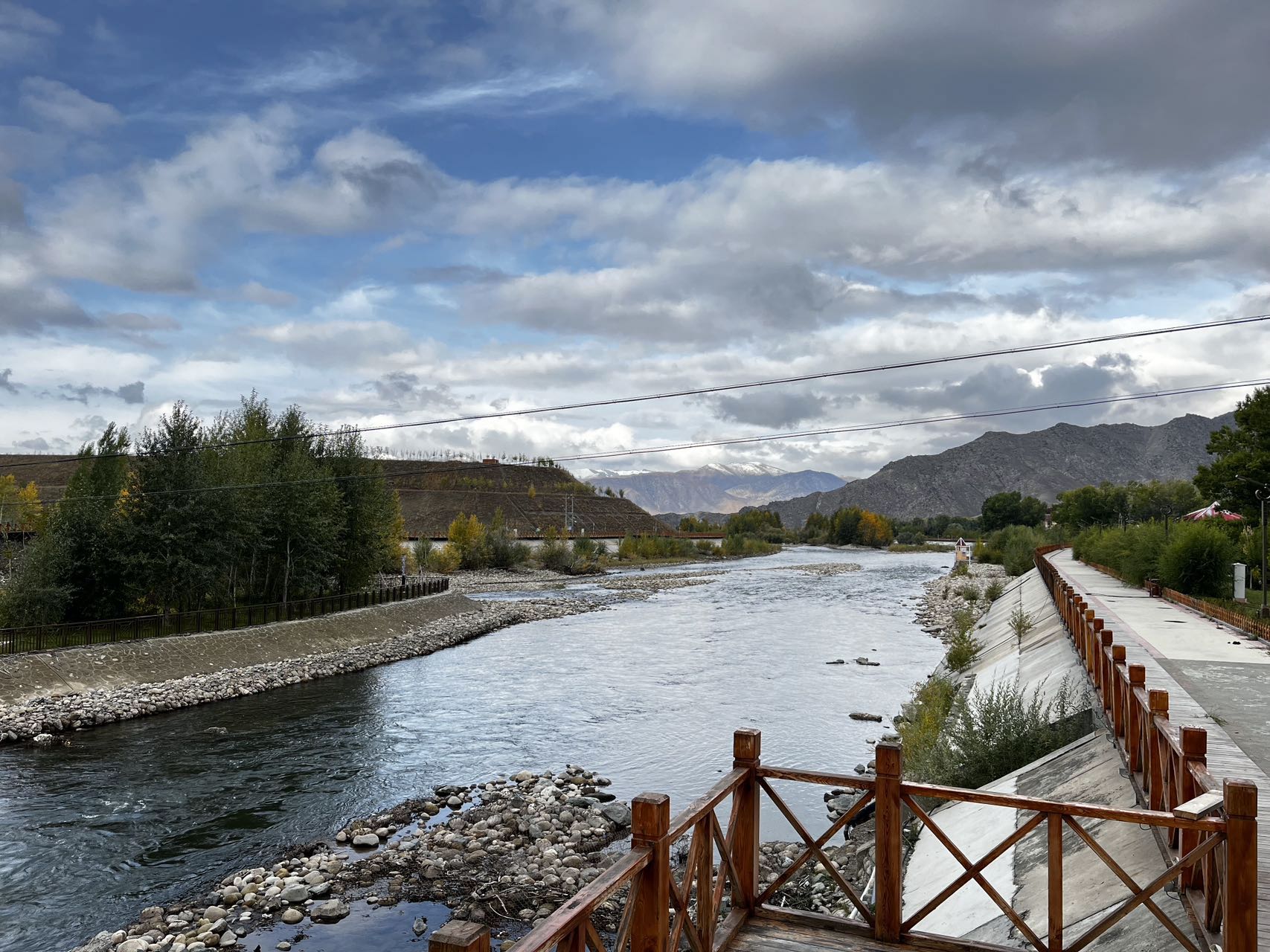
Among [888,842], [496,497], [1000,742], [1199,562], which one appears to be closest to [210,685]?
[1000,742]

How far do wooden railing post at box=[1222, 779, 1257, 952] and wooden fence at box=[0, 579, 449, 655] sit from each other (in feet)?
84.4

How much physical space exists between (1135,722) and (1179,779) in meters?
2.98

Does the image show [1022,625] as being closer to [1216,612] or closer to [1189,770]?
[1216,612]

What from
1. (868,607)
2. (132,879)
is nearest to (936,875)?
(132,879)

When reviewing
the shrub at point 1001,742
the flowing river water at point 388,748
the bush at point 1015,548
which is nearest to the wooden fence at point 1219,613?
the flowing river water at point 388,748

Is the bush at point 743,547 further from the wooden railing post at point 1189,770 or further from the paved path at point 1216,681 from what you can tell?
the wooden railing post at point 1189,770

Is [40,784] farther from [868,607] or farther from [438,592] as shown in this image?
[868,607]

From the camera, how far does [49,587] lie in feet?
85.9

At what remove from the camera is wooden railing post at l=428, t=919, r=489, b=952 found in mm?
2906

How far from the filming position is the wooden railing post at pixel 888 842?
5.74 m

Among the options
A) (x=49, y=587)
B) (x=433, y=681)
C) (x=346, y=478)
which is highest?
(x=346, y=478)

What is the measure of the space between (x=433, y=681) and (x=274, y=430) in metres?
17.5

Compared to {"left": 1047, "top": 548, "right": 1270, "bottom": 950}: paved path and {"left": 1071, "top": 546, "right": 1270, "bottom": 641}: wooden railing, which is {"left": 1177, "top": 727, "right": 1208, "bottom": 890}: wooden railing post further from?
{"left": 1071, "top": 546, "right": 1270, "bottom": 641}: wooden railing

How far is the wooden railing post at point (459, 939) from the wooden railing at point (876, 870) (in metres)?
0.51
